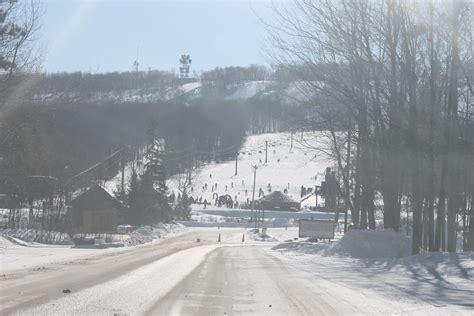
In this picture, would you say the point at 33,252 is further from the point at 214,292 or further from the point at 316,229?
the point at 316,229

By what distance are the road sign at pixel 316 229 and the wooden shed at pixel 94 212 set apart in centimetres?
1781

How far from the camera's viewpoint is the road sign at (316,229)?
169ft

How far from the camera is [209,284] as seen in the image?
594 inches

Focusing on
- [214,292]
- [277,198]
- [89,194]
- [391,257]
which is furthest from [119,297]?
[277,198]

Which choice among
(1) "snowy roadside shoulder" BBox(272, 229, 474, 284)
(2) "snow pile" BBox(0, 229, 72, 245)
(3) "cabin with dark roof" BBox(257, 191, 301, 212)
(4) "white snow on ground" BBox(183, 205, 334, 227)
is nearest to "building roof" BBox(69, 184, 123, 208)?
(2) "snow pile" BBox(0, 229, 72, 245)

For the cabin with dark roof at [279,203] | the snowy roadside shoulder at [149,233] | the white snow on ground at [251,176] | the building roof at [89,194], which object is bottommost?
the snowy roadside shoulder at [149,233]

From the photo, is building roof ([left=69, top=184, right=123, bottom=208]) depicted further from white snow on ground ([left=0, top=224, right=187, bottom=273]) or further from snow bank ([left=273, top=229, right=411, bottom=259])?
snow bank ([left=273, top=229, right=411, bottom=259])

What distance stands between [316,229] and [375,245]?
23029mm

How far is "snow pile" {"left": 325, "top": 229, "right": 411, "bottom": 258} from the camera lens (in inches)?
1135

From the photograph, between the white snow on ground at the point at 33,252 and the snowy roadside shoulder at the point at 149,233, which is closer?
the white snow on ground at the point at 33,252

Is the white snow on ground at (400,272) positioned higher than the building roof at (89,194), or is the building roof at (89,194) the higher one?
the building roof at (89,194)

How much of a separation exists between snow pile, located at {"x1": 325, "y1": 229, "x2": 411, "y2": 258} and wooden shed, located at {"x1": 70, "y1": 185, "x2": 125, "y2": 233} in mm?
30863

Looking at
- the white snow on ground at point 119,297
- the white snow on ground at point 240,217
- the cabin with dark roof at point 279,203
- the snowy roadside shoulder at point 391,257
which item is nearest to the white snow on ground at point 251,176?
the cabin with dark roof at point 279,203

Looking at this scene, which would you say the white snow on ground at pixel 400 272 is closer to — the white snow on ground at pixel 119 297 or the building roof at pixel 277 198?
the white snow on ground at pixel 119 297
